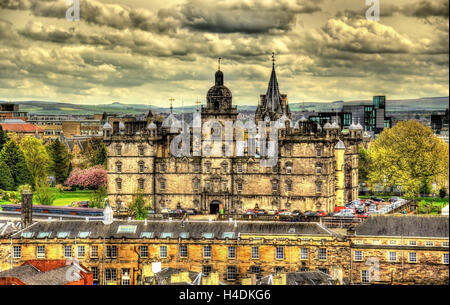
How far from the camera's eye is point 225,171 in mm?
94688

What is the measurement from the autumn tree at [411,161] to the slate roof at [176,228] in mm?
37425

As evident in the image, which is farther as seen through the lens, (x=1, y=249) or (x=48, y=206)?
(x=48, y=206)

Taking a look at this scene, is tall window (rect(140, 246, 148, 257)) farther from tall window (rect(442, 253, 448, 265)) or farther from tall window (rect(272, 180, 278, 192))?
tall window (rect(272, 180, 278, 192))

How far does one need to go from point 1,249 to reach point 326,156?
40715mm

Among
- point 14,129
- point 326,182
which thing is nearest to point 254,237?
point 326,182

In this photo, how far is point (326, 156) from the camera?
3620 inches

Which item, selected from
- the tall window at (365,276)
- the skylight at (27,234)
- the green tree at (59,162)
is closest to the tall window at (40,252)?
the skylight at (27,234)

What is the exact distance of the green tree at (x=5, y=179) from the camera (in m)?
117

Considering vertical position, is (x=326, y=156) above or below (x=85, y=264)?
above

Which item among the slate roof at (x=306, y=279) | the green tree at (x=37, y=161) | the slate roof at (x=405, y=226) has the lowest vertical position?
the slate roof at (x=306, y=279)

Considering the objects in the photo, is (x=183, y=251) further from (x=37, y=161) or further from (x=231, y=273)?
(x=37, y=161)

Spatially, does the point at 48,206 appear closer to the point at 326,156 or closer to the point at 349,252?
the point at 326,156

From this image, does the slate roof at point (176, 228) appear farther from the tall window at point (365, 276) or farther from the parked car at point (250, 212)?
the parked car at point (250, 212)

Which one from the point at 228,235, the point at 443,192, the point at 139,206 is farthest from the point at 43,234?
the point at 443,192
